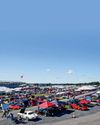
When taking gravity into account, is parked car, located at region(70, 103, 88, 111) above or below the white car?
→ above

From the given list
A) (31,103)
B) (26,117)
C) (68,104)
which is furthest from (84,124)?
(31,103)

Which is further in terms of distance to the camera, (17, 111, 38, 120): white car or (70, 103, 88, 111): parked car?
(70, 103, 88, 111): parked car

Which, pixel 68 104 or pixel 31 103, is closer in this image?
pixel 68 104

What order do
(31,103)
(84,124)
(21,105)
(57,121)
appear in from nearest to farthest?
(84,124), (57,121), (21,105), (31,103)

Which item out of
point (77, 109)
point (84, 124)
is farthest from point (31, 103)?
point (84, 124)

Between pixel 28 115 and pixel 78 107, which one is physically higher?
pixel 78 107

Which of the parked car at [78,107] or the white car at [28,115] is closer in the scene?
the white car at [28,115]

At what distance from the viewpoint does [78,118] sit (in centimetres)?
4459

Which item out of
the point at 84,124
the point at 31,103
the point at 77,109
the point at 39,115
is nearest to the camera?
the point at 84,124

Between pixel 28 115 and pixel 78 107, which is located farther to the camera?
pixel 78 107

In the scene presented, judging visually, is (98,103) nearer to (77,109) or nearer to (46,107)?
(77,109)

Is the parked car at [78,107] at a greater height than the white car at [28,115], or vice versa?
the parked car at [78,107]

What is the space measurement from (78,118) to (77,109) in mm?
10505

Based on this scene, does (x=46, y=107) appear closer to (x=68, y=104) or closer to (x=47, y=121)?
(x=47, y=121)
